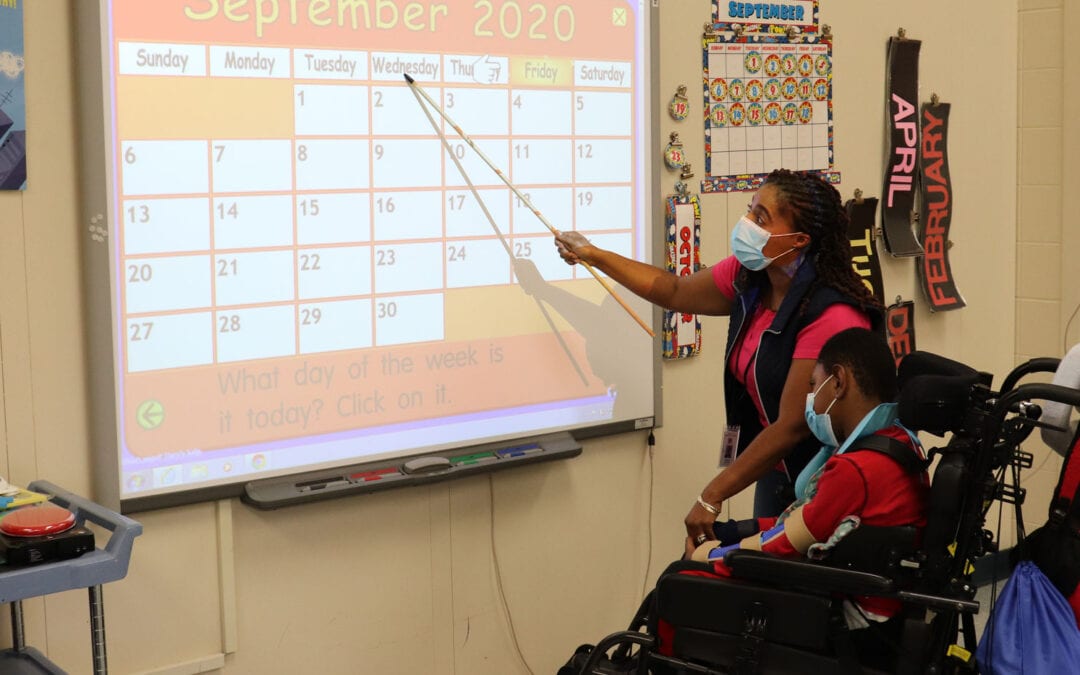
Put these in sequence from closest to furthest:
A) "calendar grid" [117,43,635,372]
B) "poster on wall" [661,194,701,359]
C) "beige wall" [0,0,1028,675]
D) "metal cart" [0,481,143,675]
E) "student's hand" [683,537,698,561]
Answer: "metal cart" [0,481,143,675]
"beige wall" [0,0,1028,675]
"calendar grid" [117,43,635,372]
"student's hand" [683,537,698,561]
"poster on wall" [661,194,701,359]

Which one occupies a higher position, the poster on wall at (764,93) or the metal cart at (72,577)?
the poster on wall at (764,93)

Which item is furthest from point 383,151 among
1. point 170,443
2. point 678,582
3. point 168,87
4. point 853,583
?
→ point 853,583

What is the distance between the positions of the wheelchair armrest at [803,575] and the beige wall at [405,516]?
896 mm

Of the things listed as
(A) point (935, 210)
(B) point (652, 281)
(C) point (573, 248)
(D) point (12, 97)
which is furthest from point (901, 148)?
(D) point (12, 97)

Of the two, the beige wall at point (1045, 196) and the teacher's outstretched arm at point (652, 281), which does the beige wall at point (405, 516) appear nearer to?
the beige wall at point (1045, 196)

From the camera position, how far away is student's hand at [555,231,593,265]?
9.18 ft

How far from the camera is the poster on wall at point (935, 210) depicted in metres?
3.92

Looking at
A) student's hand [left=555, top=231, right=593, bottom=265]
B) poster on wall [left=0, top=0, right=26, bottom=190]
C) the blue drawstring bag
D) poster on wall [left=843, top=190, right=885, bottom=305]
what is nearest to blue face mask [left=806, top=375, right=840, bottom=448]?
the blue drawstring bag

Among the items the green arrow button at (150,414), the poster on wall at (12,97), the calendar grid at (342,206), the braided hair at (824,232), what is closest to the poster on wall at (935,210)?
the calendar grid at (342,206)

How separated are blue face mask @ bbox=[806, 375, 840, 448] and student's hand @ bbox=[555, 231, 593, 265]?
26.5 inches

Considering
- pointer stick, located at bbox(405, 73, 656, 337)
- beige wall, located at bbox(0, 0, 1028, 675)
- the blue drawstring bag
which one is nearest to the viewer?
the blue drawstring bag

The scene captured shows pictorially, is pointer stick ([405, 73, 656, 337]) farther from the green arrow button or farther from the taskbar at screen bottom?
the green arrow button

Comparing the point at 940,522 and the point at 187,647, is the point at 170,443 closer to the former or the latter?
the point at 187,647

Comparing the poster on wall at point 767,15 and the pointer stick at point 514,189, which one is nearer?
the pointer stick at point 514,189
